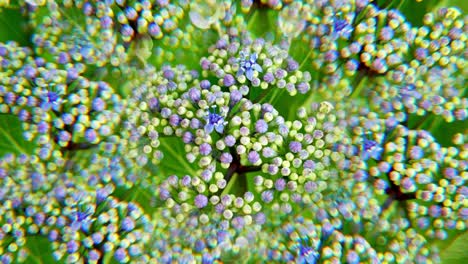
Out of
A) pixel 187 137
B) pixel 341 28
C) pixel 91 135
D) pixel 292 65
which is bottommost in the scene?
pixel 91 135

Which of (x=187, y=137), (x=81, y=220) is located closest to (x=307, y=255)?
(x=187, y=137)

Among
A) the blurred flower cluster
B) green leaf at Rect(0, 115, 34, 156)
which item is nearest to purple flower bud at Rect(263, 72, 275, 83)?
the blurred flower cluster

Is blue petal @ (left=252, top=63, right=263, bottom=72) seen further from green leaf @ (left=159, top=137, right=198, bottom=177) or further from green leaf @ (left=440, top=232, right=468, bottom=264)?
green leaf @ (left=440, top=232, right=468, bottom=264)

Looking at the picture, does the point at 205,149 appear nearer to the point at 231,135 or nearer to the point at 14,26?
the point at 231,135

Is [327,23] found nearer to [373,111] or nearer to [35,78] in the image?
[373,111]

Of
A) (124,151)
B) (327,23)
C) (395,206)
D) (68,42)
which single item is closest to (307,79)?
(327,23)

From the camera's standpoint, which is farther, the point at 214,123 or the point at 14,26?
the point at 14,26

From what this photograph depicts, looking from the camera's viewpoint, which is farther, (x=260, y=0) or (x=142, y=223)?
(x=260, y=0)
